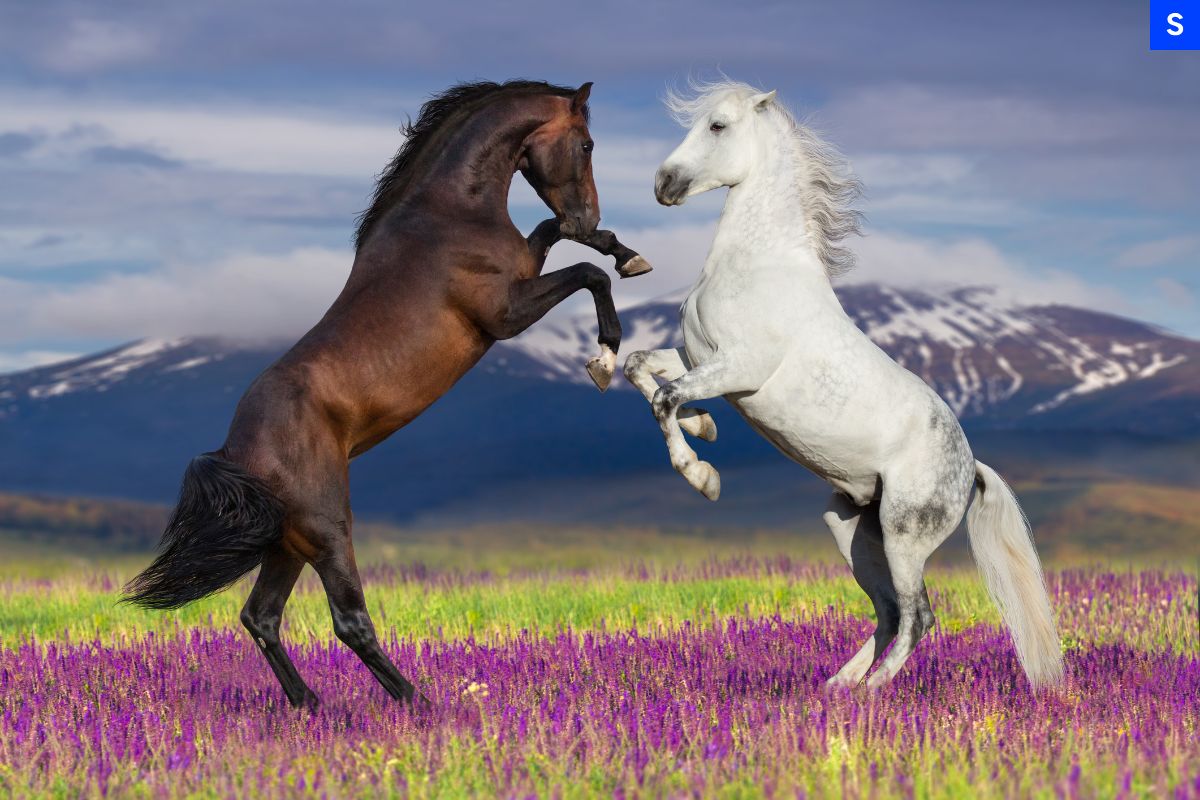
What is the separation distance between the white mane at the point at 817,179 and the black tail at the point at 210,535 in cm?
275

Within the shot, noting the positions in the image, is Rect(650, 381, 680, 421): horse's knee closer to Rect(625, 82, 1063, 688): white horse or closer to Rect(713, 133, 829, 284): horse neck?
Rect(625, 82, 1063, 688): white horse

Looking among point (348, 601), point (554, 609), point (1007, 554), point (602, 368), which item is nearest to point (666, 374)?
point (602, 368)

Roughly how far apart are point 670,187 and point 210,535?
2673 mm

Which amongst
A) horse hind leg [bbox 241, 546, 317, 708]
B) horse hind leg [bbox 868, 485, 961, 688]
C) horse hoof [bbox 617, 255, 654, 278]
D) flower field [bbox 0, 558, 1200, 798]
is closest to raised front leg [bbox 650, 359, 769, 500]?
horse hoof [bbox 617, 255, 654, 278]

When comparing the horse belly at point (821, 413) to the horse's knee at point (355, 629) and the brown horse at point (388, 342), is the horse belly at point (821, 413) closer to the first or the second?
the brown horse at point (388, 342)

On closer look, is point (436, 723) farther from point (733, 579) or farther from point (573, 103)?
point (733, 579)

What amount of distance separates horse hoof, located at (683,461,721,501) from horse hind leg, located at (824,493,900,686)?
763 mm

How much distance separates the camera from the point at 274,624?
20.1ft

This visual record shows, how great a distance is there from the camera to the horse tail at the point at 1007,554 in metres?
6.67

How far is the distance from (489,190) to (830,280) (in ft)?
5.76

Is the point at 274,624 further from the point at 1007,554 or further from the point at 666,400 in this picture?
the point at 1007,554

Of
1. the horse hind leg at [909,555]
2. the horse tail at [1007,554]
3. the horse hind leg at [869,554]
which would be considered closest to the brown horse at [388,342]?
the horse hind leg at [869,554]

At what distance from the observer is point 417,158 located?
21.4 feet

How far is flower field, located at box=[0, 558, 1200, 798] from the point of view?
441cm
